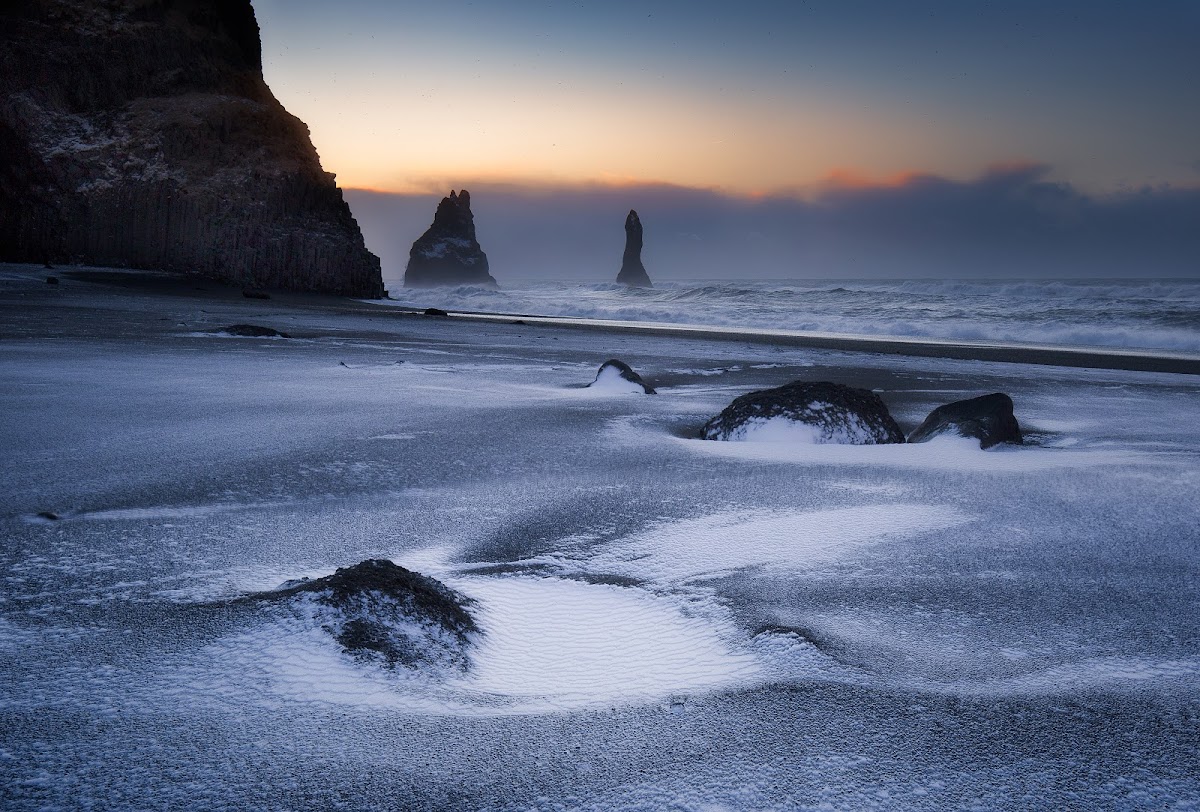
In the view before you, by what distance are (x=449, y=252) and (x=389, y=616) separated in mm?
82720

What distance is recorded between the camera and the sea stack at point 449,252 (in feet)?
265

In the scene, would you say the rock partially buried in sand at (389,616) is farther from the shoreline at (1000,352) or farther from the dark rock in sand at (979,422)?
the shoreline at (1000,352)

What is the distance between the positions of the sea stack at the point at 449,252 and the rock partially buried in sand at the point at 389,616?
264 ft

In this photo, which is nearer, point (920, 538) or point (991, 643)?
point (991, 643)

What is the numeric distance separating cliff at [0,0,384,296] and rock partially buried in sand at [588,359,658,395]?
16801mm

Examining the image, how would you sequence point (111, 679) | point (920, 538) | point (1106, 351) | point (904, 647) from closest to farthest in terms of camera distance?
point (111, 679)
point (904, 647)
point (920, 538)
point (1106, 351)

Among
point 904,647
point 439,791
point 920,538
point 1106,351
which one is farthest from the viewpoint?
point 1106,351

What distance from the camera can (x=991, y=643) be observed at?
158 centimetres

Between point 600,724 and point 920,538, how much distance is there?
1.44 m

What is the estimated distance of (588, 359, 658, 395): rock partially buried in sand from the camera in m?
5.58

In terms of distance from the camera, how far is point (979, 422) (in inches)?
151

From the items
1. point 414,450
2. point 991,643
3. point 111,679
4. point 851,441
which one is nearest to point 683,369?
point 851,441

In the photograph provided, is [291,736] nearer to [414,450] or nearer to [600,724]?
[600,724]

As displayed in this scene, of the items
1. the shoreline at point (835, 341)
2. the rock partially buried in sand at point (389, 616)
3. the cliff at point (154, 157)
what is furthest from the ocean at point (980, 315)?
the rock partially buried in sand at point (389, 616)
